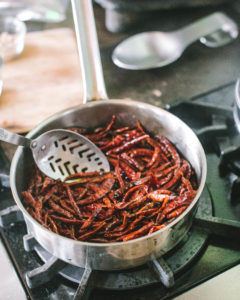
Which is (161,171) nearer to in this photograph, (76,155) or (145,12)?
(76,155)

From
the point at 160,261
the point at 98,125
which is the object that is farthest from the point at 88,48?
the point at 160,261

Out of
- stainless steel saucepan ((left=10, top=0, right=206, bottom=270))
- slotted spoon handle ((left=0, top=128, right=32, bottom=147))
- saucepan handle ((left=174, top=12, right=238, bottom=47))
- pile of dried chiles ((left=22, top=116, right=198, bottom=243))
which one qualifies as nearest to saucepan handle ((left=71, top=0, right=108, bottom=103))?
stainless steel saucepan ((left=10, top=0, right=206, bottom=270))

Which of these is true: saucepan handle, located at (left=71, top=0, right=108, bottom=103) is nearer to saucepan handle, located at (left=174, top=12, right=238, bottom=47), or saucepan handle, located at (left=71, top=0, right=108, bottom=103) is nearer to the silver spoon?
the silver spoon

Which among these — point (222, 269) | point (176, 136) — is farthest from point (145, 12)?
point (222, 269)

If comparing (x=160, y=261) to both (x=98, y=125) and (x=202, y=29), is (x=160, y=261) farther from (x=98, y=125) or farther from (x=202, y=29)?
(x=202, y=29)

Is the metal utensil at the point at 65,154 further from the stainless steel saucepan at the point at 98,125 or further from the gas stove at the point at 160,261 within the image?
the gas stove at the point at 160,261

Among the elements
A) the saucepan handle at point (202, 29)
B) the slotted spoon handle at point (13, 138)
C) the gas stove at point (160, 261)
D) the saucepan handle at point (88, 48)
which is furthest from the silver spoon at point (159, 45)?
the slotted spoon handle at point (13, 138)
